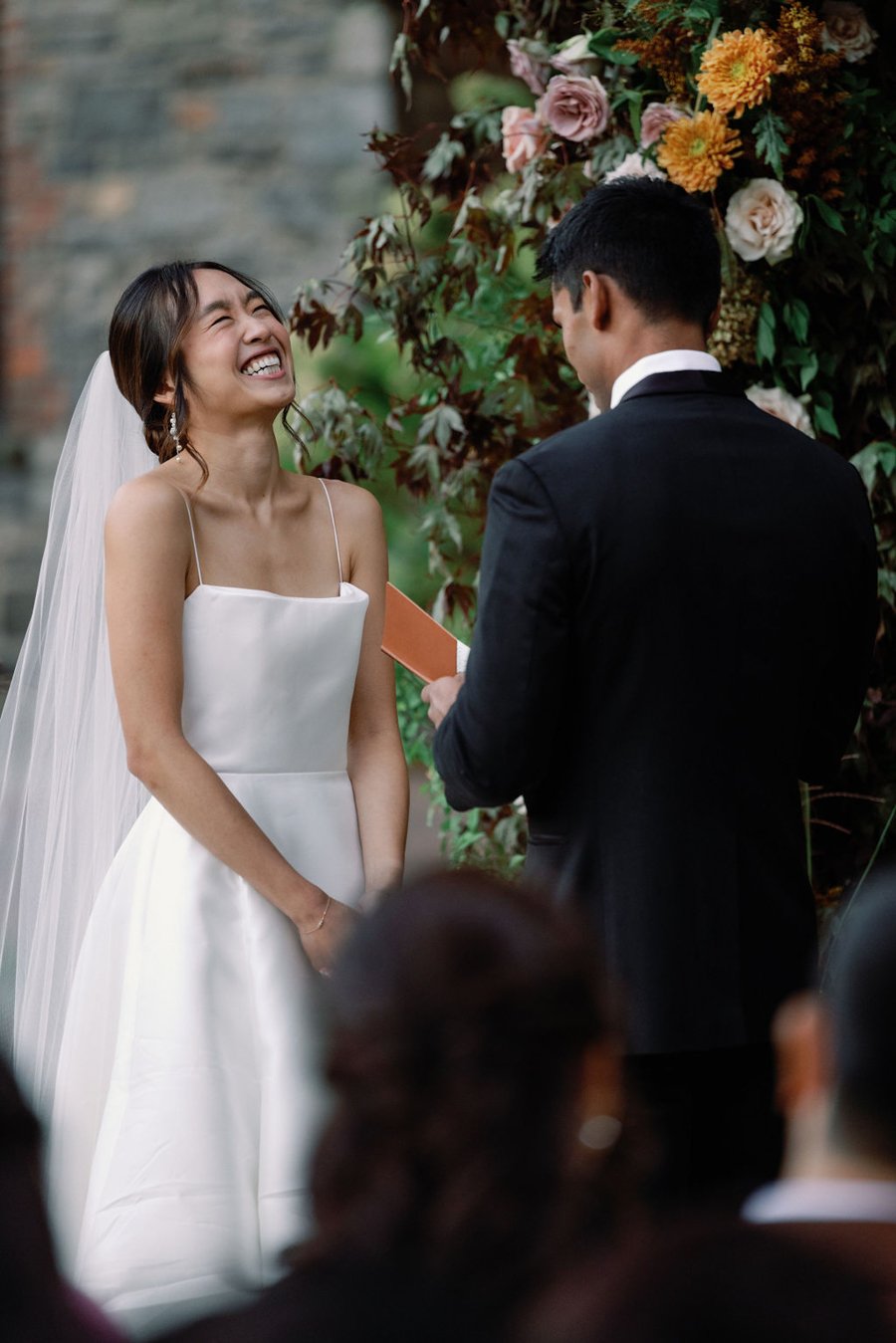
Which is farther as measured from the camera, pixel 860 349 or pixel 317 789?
pixel 860 349

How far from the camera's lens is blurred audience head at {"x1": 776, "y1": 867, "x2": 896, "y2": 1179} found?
108 cm

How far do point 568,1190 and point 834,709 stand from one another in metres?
1.26

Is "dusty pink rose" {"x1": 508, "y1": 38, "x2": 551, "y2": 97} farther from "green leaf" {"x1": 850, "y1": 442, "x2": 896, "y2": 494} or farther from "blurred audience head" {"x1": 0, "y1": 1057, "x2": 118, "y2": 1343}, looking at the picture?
"blurred audience head" {"x1": 0, "y1": 1057, "x2": 118, "y2": 1343}

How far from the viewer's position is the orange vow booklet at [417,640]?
2.45 m

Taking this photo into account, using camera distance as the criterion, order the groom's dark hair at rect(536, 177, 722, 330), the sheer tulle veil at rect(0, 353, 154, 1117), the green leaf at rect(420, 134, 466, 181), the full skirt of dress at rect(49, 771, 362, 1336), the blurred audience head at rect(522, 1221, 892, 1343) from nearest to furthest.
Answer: the blurred audience head at rect(522, 1221, 892, 1343), the groom's dark hair at rect(536, 177, 722, 330), the full skirt of dress at rect(49, 771, 362, 1336), the sheer tulle veil at rect(0, 353, 154, 1117), the green leaf at rect(420, 134, 466, 181)

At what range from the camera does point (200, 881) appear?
2.25 meters

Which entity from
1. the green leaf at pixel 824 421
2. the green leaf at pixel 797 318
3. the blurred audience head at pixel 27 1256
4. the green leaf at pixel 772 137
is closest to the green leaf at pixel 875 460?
the green leaf at pixel 824 421

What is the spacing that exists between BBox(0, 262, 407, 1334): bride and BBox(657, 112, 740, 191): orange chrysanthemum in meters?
0.86

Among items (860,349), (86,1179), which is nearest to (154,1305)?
(86,1179)

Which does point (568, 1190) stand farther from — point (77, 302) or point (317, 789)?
point (77, 302)

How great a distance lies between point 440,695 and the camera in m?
2.23

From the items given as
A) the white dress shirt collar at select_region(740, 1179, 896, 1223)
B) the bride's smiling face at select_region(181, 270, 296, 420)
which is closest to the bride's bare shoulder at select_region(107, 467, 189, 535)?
the bride's smiling face at select_region(181, 270, 296, 420)

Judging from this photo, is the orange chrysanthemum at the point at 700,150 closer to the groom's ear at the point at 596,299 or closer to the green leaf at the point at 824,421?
the green leaf at the point at 824,421

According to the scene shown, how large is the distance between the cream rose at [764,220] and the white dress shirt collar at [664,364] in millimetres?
950
